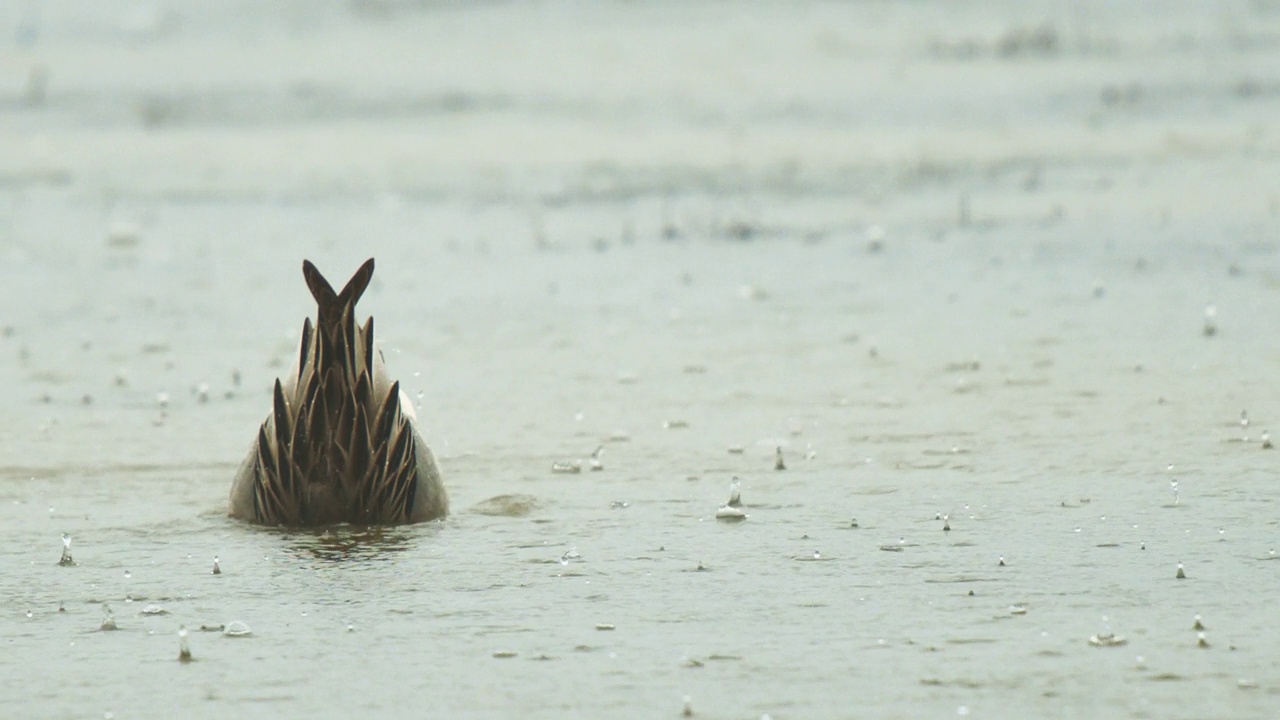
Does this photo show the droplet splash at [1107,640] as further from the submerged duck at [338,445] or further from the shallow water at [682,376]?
the submerged duck at [338,445]

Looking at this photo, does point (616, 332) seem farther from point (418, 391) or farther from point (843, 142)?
point (843, 142)

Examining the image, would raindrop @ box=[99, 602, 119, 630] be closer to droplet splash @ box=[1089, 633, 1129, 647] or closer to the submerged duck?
the submerged duck

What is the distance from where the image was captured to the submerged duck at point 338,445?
28.2ft

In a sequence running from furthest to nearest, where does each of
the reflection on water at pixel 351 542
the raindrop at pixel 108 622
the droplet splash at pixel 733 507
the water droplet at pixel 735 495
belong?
the water droplet at pixel 735 495
the droplet splash at pixel 733 507
the reflection on water at pixel 351 542
the raindrop at pixel 108 622

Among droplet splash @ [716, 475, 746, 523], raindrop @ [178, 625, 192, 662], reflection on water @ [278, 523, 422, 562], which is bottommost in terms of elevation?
raindrop @ [178, 625, 192, 662]

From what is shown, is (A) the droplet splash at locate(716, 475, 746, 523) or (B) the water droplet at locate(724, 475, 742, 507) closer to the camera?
(A) the droplet splash at locate(716, 475, 746, 523)

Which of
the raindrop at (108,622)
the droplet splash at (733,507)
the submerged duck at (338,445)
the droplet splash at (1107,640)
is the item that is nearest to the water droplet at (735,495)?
the droplet splash at (733,507)

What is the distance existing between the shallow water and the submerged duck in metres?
0.17

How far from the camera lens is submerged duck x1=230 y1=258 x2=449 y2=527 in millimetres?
8586

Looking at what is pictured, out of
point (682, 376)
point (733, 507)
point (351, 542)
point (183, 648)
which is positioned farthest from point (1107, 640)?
point (682, 376)

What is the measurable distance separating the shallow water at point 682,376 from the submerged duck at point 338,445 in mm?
173

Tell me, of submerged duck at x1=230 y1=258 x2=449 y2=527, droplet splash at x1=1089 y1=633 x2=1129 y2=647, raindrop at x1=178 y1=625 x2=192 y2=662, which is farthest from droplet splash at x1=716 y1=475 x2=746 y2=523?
raindrop at x1=178 y1=625 x2=192 y2=662

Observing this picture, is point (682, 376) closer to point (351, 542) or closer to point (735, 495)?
point (735, 495)

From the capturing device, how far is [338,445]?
28.7ft
